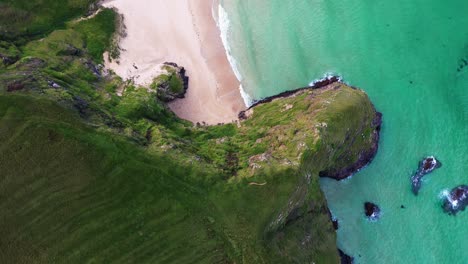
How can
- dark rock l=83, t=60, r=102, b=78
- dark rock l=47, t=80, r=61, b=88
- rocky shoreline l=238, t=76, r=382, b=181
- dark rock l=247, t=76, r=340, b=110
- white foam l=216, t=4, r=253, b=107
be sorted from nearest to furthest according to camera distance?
dark rock l=47, t=80, r=61, b=88
dark rock l=83, t=60, r=102, b=78
rocky shoreline l=238, t=76, r=382, b=181
dark rock l=247, t=76, r=340, b=110
white foam l=216, t=4, r=253, b=107

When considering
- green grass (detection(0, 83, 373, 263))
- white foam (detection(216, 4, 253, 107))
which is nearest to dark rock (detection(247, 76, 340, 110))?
white foam (detection(216, 4, 253, 107))

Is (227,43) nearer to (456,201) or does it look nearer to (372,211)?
(372,211)

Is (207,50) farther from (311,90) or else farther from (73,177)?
(73,177)

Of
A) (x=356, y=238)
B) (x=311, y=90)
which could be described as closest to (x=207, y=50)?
(x=311, y=90)

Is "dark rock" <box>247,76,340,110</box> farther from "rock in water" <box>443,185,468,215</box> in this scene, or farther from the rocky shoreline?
"rock in water" <box>443,185,468,215</box>

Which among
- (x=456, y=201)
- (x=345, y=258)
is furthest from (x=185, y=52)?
(x=456, y=201)

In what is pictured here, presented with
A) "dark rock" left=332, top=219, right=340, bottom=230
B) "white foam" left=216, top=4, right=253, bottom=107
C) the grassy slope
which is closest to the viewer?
the grassy slope
